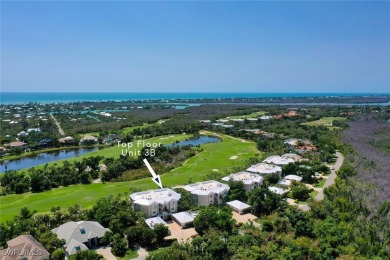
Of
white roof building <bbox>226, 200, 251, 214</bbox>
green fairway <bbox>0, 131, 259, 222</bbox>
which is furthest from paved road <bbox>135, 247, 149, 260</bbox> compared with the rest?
green fairway <bbox>0, 131, 259, 222</bbox>

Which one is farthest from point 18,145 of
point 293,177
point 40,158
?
point 293,177

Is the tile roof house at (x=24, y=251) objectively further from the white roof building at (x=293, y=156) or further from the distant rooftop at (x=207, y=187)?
the white roof building at (x=293, y=156)

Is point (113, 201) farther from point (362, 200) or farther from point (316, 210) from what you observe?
point (362, 200)

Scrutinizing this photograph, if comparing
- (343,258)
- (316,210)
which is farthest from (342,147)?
(343,258)

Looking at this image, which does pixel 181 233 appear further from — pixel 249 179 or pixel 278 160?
pixel 278 160

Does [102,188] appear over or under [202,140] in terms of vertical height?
under

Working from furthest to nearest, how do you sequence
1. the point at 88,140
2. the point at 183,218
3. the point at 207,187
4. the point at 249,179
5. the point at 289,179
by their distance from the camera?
the point at 88,140, the point at 289,179, the point at 249,179, the point at 207,187, the point at 183,218
